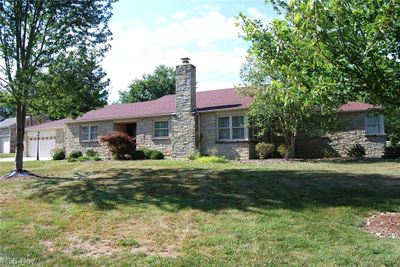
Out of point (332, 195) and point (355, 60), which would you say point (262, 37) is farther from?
point (332, 195)

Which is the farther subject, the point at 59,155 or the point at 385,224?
the point at 59,155

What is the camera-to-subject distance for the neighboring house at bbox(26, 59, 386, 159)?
71.6ft

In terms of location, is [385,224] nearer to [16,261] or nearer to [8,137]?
[16,261]

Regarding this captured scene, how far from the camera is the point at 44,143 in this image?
3378cm

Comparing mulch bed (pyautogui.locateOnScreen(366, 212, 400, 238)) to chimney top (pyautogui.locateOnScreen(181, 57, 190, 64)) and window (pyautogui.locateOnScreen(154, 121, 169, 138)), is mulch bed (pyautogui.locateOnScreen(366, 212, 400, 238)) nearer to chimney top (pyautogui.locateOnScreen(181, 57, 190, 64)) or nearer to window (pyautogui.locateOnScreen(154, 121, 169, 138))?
chimney top (pyautogui.locateOnScreen(181, 57, 190, 64))

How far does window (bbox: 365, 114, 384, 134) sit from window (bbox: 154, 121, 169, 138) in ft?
38.0

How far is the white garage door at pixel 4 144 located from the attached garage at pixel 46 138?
884 cm

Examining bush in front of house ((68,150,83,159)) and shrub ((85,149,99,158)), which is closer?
bush in front of house ((68,150,83,159))

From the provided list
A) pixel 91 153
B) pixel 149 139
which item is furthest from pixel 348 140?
pixel 91 153

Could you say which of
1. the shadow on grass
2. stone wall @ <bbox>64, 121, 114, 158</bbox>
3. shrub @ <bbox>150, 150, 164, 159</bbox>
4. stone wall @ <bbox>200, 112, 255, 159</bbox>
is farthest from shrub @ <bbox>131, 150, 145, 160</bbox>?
the shadow on grass

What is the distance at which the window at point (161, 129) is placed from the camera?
24828mm

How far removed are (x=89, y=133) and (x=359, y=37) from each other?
24501 mm

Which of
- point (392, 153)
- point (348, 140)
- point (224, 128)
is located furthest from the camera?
point (224, 128)

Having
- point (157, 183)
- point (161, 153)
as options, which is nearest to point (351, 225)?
point (157, 183)
